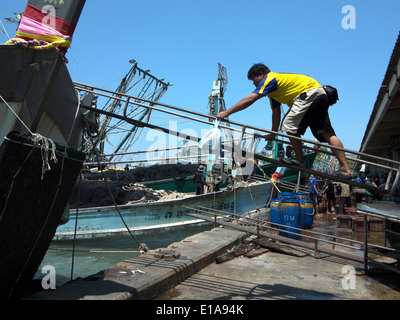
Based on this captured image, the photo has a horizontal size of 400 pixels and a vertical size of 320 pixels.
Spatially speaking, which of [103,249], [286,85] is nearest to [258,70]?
[286,85]

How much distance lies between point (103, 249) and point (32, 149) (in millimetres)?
8204

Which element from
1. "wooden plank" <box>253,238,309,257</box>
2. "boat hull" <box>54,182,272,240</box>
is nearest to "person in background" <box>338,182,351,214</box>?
"boat hull" <box>54,182,272,240</box>

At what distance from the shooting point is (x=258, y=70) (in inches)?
154

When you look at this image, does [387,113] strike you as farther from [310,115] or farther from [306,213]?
[310,115]

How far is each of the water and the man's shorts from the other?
6.43 m

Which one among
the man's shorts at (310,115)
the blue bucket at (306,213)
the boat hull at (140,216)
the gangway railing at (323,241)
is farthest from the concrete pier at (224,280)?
the boat hull at (140,216)

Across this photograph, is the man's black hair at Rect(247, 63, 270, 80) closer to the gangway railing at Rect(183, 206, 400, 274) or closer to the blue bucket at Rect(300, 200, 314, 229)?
the gangway railing at Rect(183, 206, 400, 274)

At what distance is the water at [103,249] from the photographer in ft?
29.1

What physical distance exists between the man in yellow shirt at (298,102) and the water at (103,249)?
6.38 meters
